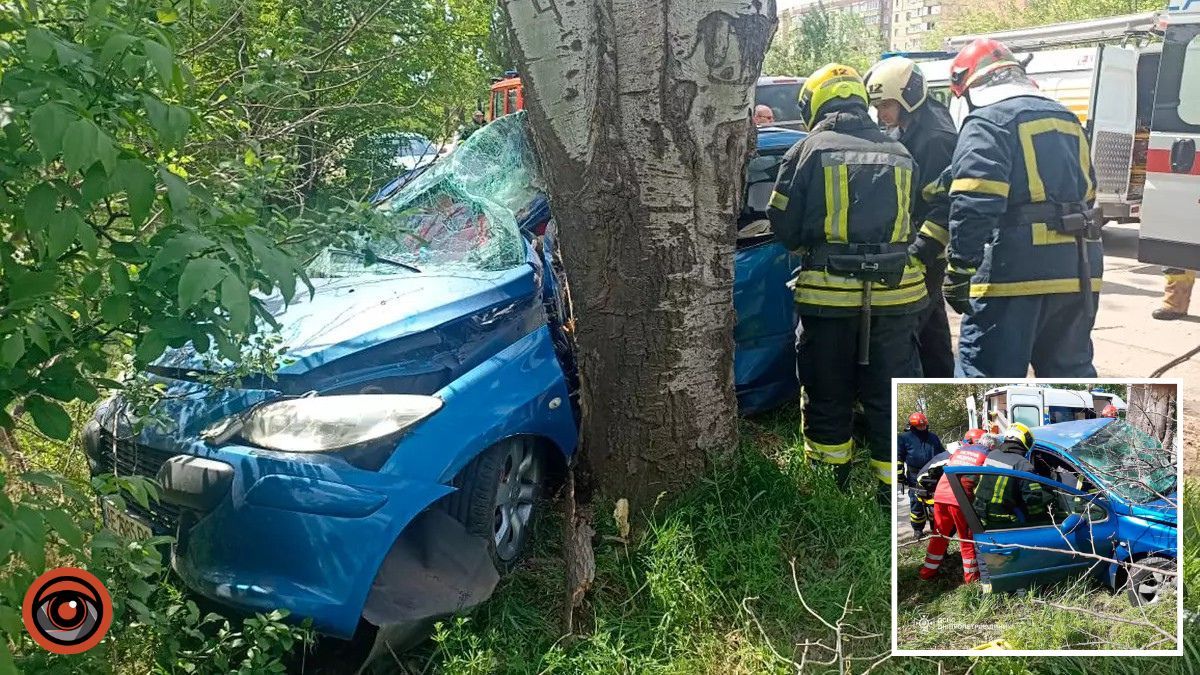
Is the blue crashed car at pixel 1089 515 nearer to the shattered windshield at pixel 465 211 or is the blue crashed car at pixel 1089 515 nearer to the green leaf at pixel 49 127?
the green leaf at pixel 49 127

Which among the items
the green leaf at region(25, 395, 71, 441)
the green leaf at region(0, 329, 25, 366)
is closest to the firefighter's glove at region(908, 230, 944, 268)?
the green leaf at region(25, 395, 71, 441)

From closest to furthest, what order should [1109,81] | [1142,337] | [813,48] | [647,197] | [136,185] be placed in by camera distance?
1. [136,185]
2. [647,197]
3. [1142,337]
4. [1109,81]
5. [813,48]

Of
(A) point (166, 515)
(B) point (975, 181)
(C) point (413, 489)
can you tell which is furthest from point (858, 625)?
(A) point (166, 515)

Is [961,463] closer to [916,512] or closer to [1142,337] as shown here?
[916,512]

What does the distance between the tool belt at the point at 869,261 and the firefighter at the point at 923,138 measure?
0.95 meters

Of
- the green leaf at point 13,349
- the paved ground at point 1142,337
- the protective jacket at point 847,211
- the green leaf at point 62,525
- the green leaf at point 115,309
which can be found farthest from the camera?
the paved ground at point 1142,337

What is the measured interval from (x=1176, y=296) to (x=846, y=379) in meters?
4.78

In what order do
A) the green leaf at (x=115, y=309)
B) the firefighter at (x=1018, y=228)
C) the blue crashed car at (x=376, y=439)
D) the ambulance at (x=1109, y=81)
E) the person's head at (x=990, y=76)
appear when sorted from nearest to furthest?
the green leaf at (x=115, y=309) < the blue crashed car at (x=376, y=439) < the firefighter at (x=1018, y=228) < the person's head at (x=990, y=76) < the ambulance at (x=1109, y=81)

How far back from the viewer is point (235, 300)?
1710 mm

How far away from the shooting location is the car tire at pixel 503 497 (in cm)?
299

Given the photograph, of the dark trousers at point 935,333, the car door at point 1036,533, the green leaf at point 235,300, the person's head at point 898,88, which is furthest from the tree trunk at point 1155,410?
the person's head at point 898,88

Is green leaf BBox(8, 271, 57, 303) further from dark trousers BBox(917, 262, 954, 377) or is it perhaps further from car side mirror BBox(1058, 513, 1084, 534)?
dark trousers BBox(917, 262, 954, 377)

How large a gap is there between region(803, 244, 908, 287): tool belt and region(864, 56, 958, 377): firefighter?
953 millimetres

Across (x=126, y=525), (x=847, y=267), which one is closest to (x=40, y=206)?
(x=126, y=525)
